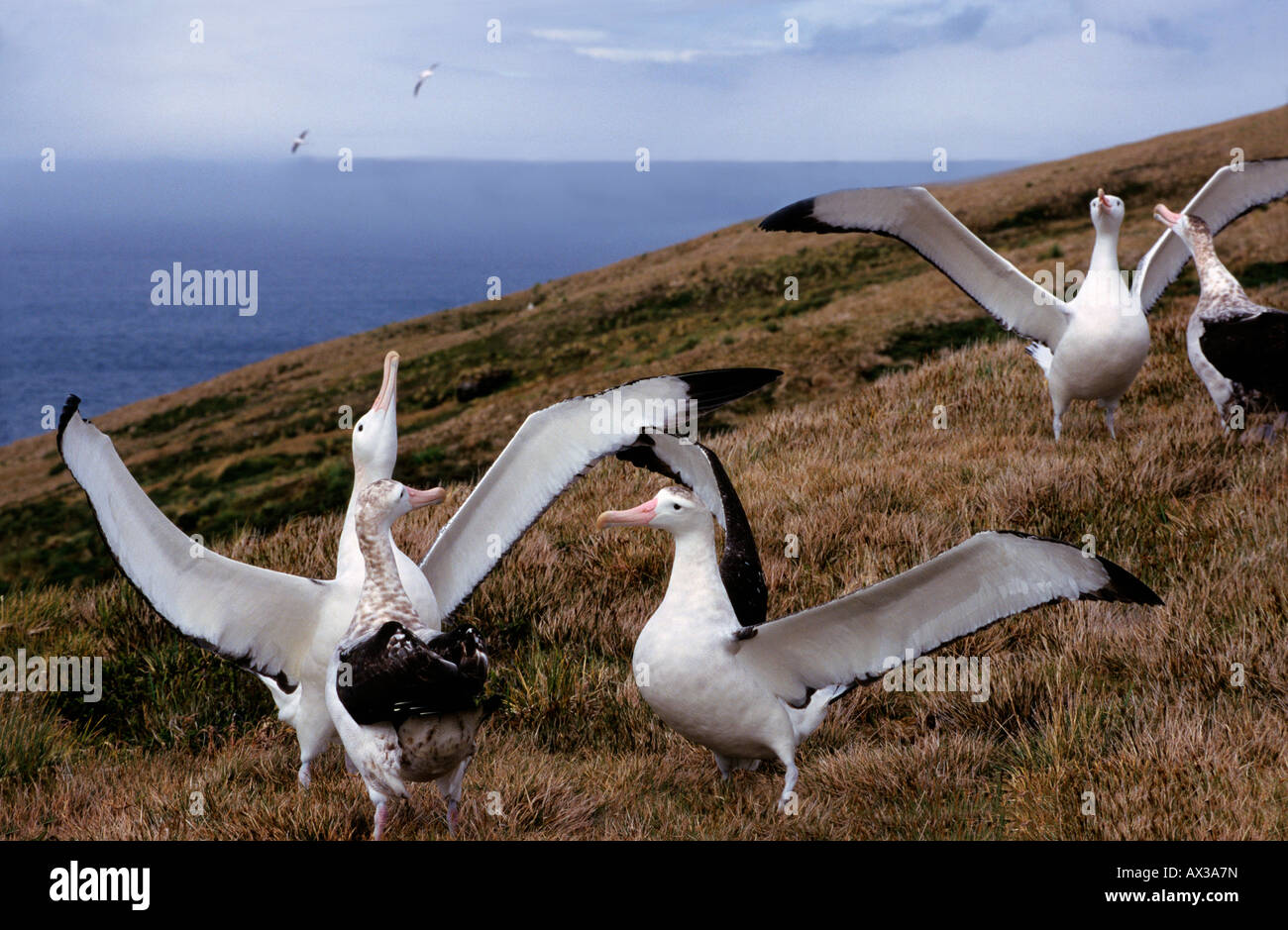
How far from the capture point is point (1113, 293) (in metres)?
7.46

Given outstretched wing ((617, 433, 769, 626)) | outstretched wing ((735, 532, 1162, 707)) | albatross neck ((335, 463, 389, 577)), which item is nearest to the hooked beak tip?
albatross neck ((335, 463, 389, 577))

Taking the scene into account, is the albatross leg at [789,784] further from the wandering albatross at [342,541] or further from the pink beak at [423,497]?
the pink beak at [423,497]

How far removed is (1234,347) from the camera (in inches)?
272

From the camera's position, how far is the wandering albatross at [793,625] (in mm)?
3707

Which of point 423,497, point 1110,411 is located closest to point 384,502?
point 423,497

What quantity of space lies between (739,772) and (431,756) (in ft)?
4.58

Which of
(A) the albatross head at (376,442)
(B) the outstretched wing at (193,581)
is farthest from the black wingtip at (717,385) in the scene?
(B) the outstretched wing at (193,581)

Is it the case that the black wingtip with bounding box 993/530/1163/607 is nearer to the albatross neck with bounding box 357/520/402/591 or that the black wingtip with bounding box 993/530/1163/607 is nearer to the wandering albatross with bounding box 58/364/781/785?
the wandering albatross with bounding box 58/364/781/785

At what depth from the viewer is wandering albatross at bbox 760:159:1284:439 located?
6.98m

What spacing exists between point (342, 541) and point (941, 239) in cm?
503

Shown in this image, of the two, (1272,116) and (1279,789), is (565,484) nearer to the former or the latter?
(1279,789)

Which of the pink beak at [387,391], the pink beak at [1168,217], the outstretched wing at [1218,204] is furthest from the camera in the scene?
the outstretched wing at [1218,204]

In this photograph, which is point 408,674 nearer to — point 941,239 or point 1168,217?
point 941,239

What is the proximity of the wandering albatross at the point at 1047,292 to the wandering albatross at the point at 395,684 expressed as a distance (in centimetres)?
351
